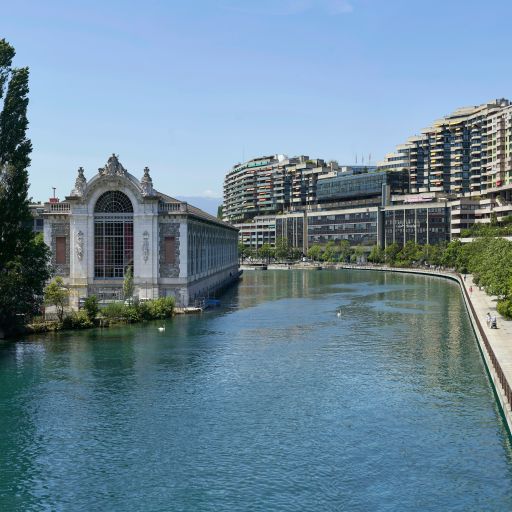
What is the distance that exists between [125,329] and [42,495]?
155ft

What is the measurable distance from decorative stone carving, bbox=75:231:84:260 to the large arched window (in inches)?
63.5

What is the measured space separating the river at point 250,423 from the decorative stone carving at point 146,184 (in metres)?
23.1

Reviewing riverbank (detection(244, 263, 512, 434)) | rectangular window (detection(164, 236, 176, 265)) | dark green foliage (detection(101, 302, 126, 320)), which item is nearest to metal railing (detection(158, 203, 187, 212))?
rectangular window (detection(164, 236, 176, 265))

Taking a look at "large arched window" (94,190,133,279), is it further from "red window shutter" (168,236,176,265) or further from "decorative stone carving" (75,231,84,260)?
"red window shutter" (168,236,176,265)

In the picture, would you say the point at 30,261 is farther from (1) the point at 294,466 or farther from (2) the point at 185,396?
(1) the point at 294,466

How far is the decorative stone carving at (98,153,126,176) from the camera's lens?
305 feet

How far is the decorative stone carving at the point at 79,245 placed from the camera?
94375 mm

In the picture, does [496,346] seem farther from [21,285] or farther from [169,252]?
[169,252]

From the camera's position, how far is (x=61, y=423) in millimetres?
42062

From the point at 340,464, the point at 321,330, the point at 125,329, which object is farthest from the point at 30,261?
the point at 340,464

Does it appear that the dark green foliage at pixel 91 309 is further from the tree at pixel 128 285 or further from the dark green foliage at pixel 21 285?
the tree at pixel 128 285

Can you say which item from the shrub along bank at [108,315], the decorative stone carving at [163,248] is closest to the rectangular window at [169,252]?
the decorative stone carving at [163,248]

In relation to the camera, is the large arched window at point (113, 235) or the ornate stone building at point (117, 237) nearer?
the ornate stone building at point (117, 237)

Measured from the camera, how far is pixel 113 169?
92.9m
